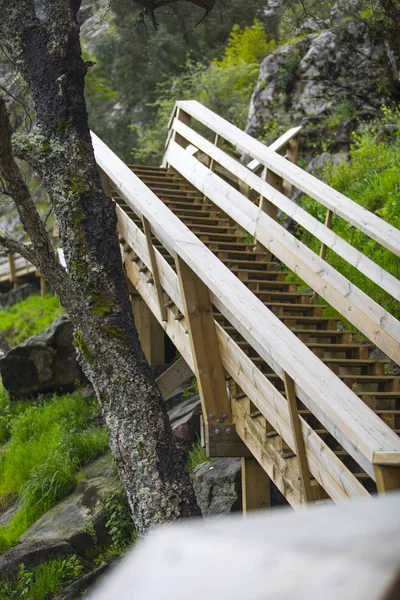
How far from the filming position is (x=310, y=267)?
254 inches

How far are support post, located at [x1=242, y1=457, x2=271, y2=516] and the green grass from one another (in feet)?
38.9

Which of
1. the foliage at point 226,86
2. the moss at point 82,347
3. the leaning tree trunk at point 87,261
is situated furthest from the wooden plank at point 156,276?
the foliage at point 226,86

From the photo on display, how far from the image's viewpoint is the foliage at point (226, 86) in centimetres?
1912

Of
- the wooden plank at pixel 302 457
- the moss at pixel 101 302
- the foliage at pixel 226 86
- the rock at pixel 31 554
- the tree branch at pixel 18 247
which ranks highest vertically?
the foliage at pixel 226 86

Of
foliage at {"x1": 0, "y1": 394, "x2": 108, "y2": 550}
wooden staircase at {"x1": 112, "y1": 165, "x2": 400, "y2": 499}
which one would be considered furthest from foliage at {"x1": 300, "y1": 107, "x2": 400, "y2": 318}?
foliage at {"x1": 0, "y1": 394, "x2": 108, "y2": 550}

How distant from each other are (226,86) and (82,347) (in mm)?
15375

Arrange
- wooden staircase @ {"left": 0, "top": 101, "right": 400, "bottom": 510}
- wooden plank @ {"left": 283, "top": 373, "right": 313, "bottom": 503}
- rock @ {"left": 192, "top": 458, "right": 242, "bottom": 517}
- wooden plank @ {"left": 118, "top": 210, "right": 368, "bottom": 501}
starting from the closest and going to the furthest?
wooden staircase @ {"left": 0, "top": 101, "right": 400, "bottom": 510} < wooden plank @ {"left": 118, "top": 210, "right": 368, "bottom": 501} < wooden plank @ {"left": 283, "top": 373, "right": 313, "bottom": 503} < rock @ {"left": 192, "top": 458, "right": 242, "bottom": 517}

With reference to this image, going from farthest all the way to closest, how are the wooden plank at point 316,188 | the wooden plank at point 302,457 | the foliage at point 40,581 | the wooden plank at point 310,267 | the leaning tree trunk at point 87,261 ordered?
1. the foliage at point 40,581
2. the wooden plank at point 316,188
3. the wooden plank at point 310,267
4. the leaning tree trunk at point 87,261
5. the wooden plank at point 302,457

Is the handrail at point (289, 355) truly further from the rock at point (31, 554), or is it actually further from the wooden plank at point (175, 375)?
the rock at point (31, 554)

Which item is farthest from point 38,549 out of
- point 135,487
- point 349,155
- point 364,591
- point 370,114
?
point 370,114

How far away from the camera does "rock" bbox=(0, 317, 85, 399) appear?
10219 millimetres

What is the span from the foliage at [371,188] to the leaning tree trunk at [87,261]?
129 inches

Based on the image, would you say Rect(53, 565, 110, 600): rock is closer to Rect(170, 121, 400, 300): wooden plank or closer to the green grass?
Rect(170, 121, 400, 300): wooden plank

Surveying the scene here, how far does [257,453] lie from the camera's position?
16.7ft
